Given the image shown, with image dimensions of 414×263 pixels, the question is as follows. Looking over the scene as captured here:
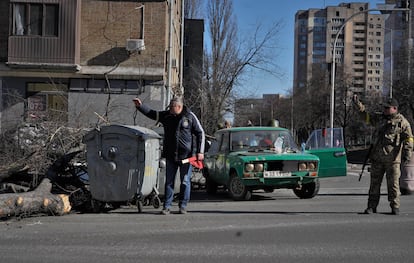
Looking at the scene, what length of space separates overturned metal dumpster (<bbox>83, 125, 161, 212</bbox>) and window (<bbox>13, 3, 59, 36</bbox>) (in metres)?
14.4

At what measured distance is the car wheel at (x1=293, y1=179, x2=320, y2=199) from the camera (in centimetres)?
1077

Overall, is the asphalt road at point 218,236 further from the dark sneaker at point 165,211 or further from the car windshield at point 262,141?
the car windshield at point 262,141

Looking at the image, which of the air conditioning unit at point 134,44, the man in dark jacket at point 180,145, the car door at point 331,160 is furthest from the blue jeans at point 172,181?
the air conditioning unit at point 134,44

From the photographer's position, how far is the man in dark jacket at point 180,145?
8109mm

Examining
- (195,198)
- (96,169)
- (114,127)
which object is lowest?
(195,198)

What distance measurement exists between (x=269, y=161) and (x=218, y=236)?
12.6 ft

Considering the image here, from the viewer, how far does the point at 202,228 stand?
22.9 feet

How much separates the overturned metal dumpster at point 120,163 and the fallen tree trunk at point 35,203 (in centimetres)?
53

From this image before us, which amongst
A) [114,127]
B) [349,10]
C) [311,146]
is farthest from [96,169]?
[349,10]

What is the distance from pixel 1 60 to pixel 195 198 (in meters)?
14.1

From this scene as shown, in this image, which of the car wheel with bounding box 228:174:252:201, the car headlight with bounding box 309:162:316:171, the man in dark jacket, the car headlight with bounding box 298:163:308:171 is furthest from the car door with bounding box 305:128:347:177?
the man in dark jacket

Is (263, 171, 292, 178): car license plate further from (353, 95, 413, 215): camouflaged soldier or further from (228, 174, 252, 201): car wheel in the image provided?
(353, 95, 413, 215): camouflaged soldier

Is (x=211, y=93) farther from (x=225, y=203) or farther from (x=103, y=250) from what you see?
(x=103, y=250)

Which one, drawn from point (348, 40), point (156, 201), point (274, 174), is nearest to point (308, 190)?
point (274, 174)
